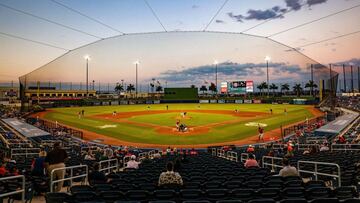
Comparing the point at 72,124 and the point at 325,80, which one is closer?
the point at 72,124

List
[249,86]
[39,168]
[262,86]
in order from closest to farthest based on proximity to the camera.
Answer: [39,168]
[249,86]
[262,86]

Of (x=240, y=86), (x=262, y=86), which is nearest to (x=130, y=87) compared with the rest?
(x=262, y=86)

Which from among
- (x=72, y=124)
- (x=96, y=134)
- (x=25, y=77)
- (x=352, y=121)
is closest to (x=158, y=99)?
(x=25, y=77)

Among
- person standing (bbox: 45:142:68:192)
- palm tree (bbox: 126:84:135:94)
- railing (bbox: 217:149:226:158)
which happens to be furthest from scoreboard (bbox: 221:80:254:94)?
palm tree (bbox: 126:84:135:94)

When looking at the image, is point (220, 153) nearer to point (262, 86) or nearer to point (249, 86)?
point (249, 86)

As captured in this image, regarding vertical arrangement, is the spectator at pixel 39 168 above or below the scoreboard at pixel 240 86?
below

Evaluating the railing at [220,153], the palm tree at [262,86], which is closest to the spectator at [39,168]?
the railing at [220,153]

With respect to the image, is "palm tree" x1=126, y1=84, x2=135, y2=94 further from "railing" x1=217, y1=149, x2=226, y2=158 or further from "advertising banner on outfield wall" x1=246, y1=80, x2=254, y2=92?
"railing" x1=217, y1=149, x2=226, y2=158

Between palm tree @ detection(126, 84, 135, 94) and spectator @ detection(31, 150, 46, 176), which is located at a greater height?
palm tree @ detection(126, 84, 135, 94)

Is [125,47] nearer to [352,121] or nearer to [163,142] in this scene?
[163,142]

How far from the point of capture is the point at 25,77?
57469 mm

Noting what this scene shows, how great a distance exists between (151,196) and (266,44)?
5085cm

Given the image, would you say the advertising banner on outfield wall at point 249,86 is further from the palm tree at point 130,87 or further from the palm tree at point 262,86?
the palm tree at point 130,87

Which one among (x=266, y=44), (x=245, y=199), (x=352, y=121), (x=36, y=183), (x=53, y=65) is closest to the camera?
(x=245, y=199)
